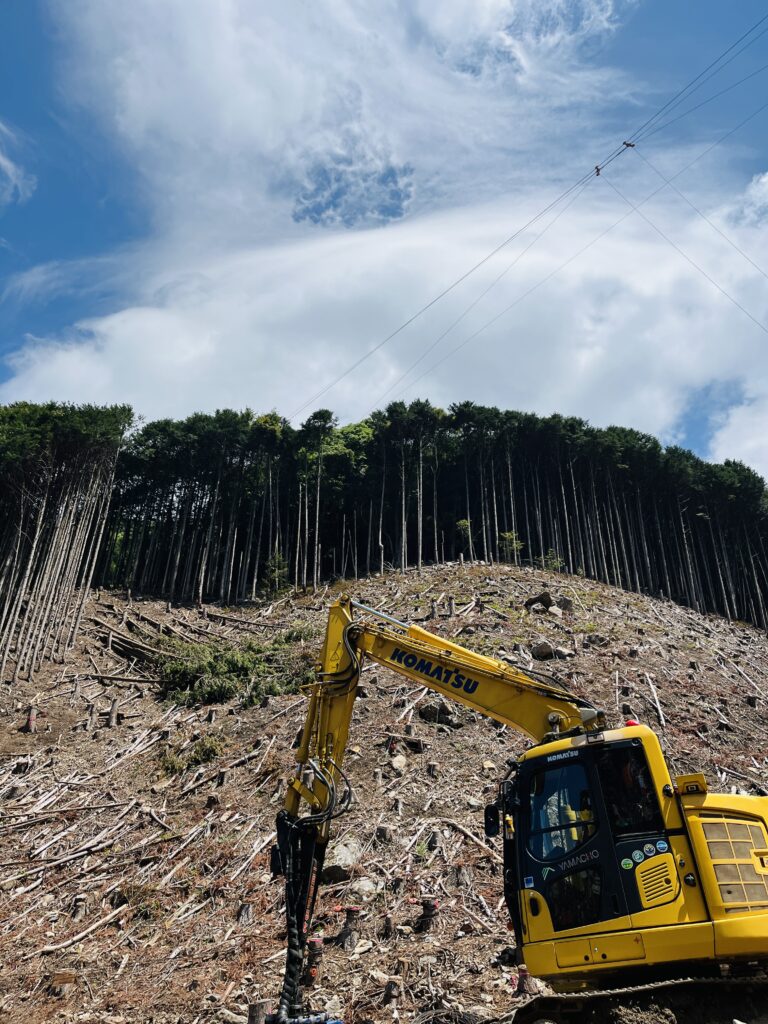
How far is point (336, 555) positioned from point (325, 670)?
4021cm

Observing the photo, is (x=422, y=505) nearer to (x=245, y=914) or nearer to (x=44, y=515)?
(x=44, y=515)

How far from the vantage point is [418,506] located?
45.7m

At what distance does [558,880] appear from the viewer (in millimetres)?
7668

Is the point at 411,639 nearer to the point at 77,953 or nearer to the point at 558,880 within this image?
the point at 558,880

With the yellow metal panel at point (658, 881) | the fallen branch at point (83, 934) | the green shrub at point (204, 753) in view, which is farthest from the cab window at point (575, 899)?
the green shrub at point (204, 753)

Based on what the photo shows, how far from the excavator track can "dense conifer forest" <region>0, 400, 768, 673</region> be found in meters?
32.5

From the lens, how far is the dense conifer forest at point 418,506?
142 feet

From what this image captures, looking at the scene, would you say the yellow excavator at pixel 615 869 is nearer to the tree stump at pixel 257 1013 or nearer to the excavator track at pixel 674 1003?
the excavator track at pixel 674 1003

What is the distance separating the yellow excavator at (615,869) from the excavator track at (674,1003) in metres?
0.05

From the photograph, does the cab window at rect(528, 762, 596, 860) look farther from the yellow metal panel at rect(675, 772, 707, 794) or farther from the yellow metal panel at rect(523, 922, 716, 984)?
the yellow metal panel at rect(675, 772, 707, 794)

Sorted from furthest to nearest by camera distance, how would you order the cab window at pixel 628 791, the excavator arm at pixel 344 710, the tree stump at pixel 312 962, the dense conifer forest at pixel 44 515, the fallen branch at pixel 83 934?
the dense conifer forest at pixel 44 515 < the fallen branch at pixel 83 934 < the tree stump at pixel 312 962 < the excavator arm at pixel 344 710 < the cab window at pixel 628 791

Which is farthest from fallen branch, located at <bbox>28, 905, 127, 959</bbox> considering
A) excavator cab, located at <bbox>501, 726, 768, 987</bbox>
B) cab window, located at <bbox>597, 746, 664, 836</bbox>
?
cab window, located at <bbox>597, 746, 664, 836</bbox>

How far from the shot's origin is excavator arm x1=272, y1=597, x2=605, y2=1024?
29.0 feet

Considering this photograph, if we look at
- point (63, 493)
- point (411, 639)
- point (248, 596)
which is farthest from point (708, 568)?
point (411, 639)
